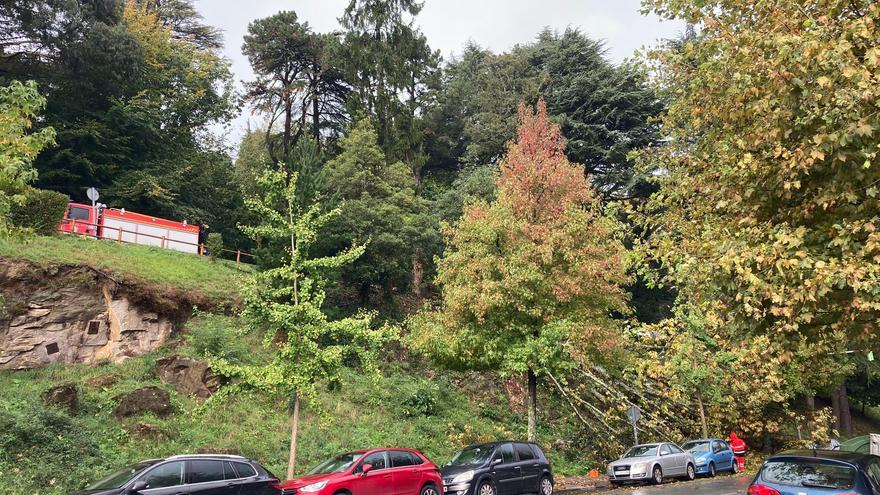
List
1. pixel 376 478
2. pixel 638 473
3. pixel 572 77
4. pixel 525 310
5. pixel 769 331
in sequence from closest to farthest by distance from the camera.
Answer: pixel 769 331, pixel 376 478, pixel 525 310, pixel 638 473, pixel 572 77

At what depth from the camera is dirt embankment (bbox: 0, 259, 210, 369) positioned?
19094mm

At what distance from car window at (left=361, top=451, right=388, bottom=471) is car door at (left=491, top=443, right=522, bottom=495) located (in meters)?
2.80

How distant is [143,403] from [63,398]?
2.04 metres

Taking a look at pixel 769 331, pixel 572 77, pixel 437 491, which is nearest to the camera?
pixel 769 331

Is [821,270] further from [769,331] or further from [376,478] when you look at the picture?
[376,478]

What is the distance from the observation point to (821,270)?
649cm

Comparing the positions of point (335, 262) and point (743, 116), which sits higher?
point (743, 116)

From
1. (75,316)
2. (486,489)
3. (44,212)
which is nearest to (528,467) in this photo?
(486,489)

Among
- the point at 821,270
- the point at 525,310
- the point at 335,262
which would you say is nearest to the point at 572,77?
the point at 525,310

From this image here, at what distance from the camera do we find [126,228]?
90.0 ft

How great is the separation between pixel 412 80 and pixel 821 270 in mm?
30649

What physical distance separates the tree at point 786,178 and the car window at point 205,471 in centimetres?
878

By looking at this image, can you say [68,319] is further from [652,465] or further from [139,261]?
[652,465]

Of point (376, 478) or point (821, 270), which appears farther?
point (376, 478)
